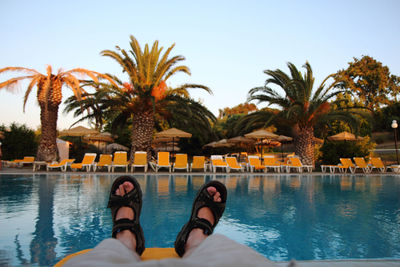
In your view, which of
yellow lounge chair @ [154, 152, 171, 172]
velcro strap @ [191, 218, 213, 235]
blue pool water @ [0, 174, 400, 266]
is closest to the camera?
velcro strap @ [191, 218, 213, 235]

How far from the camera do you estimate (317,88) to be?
15102 millimetres

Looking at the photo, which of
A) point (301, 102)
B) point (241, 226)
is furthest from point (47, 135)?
point (241, 226)

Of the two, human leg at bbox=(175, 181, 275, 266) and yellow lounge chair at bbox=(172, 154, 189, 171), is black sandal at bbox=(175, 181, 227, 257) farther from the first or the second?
yellow lounge chair at bbox=(172, 154, 189, 171)

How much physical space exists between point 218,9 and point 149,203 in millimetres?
12641

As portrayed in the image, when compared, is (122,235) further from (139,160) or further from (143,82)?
(143,82)

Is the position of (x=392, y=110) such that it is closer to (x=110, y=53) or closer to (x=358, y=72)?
(x=358, y=72)

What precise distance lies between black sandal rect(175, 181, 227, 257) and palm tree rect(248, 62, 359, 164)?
12839 millimetres

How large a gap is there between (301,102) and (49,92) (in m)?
12.6

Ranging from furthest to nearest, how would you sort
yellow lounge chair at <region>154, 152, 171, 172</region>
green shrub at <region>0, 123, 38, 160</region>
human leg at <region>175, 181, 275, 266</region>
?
green shrub at <region>0, 123, 38, 160</region>
yellow lounge chair at <region>154, 152, 171, 172</region>
human leg at <region>175, 181, 275, 266</region>

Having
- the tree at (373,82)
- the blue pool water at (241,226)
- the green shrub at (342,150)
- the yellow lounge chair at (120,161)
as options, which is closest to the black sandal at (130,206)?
the blue pool water at (241,226)

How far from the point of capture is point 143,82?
14.2m

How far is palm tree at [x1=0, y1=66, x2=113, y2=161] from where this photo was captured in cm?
1380

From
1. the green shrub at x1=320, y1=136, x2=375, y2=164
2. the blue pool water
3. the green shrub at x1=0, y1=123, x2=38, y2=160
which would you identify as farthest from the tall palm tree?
the blue pool water

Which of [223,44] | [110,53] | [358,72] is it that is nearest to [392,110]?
[358,72]
